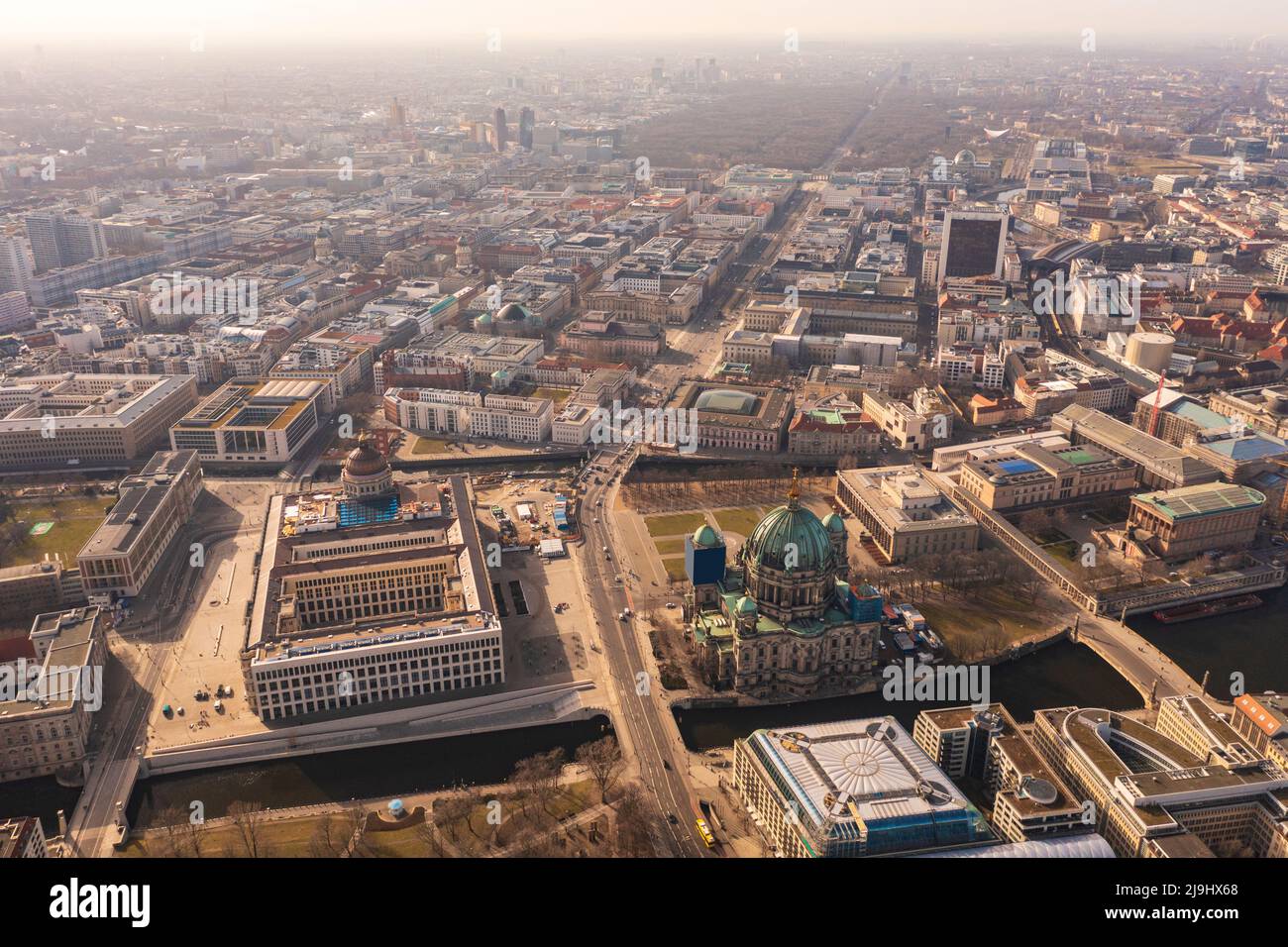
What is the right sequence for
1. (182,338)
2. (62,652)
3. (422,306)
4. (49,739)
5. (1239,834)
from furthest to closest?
(422,306), (182,338), (62,652), (49,739), (1239,834)

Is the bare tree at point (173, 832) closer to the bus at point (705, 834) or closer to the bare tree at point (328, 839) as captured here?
the bare tree at point (328, 839)

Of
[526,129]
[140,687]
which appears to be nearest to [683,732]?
[140,687]

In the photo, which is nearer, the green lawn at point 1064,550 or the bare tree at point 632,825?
the bare tree at point 632,825

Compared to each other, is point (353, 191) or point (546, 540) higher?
point (353, 191)

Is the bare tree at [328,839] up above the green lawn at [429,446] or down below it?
below

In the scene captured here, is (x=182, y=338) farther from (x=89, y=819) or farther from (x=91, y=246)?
(x=89, y=819)

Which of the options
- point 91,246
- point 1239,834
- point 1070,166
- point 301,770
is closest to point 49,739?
point 301,770

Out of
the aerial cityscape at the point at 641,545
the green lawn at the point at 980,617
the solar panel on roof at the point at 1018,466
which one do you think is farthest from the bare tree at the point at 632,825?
the solar panel on roof at the point at 1018,466

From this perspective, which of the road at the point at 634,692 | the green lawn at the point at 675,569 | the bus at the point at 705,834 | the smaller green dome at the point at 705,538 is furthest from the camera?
the green lawn at the point at 675,569
